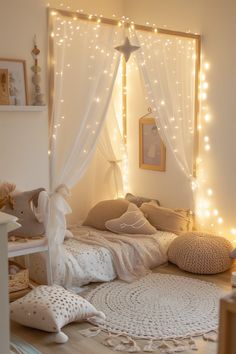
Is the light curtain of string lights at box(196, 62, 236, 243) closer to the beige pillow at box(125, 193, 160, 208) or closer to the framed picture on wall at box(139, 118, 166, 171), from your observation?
the framed picture on wall at box(139, 118, 166, 171)

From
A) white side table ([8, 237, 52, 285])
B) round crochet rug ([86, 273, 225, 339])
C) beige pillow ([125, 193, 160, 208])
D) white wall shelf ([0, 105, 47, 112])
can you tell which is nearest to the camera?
round crochet rug ([86, 273, 225, 339])

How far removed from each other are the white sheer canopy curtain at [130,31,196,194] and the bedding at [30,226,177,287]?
0.82 meters

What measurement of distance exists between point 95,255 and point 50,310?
1.07 metres

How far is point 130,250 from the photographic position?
4531mm

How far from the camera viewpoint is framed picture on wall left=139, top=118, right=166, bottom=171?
539 centimetres

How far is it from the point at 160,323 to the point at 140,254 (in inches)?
44.9

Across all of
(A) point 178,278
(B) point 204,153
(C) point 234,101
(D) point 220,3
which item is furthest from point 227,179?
(D) point 220,3

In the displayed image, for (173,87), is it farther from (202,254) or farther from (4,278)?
(4,278)

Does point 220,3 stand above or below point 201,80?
above

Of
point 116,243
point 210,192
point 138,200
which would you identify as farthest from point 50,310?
point 138,200

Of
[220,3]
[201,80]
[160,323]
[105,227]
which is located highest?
[220,3]

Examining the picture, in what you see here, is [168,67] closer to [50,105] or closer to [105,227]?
[50,105]

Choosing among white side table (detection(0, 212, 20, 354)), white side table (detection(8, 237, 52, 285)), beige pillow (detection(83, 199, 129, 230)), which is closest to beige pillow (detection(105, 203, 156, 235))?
beige pillow (detection(83, 199, 129, 230))

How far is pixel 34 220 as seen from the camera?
3912 mm
